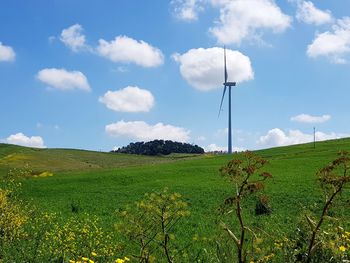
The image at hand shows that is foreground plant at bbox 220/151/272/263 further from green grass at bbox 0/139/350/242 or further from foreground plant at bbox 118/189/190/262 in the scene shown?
green grass at bbox 0/139/350/242

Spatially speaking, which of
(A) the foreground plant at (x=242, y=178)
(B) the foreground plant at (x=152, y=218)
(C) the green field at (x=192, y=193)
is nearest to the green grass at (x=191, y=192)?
(C) the green field at (x=192, y=193)

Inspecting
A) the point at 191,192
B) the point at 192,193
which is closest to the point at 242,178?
the point at 192,193

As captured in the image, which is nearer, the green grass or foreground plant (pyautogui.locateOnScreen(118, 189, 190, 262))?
foreground plant (pyautogui.locateOnScreen(118, 189, 190, 262))

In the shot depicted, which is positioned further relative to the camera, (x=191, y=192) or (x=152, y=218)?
(x=191, y=192)

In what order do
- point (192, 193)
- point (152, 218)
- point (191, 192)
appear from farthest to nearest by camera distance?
point (191, 192) < point (192, 193) < point (152, 218)

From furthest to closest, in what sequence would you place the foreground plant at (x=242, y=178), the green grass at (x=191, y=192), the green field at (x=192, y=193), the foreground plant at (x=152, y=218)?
the green grass at (x=191, y=192), the green field at (x=192, y=193), the foreground plant at (x=152, y=218), the foreground plant at (x=242, y=178)

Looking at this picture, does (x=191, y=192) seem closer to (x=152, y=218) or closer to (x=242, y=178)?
(x=152, y=218)

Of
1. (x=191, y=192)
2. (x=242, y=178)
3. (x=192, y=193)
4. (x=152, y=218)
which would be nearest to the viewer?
(x=242, y=178)

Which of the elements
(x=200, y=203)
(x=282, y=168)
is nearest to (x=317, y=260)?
(x=200, y=203)

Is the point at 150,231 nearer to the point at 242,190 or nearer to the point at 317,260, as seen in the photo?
the point at 242,190

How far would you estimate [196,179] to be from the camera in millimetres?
52000

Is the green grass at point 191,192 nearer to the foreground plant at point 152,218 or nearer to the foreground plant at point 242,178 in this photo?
the foreground plant at point 152,218

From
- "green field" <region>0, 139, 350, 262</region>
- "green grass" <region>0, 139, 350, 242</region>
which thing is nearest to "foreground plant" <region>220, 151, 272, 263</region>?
"green field" <region>0, 139, 350, 262</region>

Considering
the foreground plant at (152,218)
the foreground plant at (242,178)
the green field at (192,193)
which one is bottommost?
the green field at (192,193)
